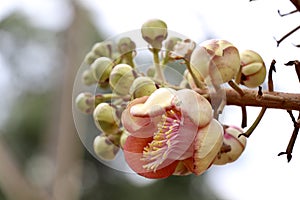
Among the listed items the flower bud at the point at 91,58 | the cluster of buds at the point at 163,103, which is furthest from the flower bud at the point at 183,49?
the flower bud at the point at 91,58

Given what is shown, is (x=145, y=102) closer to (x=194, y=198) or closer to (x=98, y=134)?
(x=98, y=134)

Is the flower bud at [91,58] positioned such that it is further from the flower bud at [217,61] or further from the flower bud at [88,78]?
the flower bud at [217,61]

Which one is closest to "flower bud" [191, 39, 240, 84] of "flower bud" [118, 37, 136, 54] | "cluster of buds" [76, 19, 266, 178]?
"cluster of buds" [76, 19, 266, 178]

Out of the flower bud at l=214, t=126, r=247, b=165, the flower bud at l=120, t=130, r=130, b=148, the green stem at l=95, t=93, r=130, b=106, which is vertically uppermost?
the green stem at l=95, t=93, r=130, b=106

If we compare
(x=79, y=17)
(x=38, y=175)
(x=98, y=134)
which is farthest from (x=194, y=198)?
(x=98, y=134)

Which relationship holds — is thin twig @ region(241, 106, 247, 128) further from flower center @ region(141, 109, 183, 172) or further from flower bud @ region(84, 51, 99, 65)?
flower bud @ region(84, 51, 99, 65)

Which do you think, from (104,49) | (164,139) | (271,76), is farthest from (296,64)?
(104,49)
